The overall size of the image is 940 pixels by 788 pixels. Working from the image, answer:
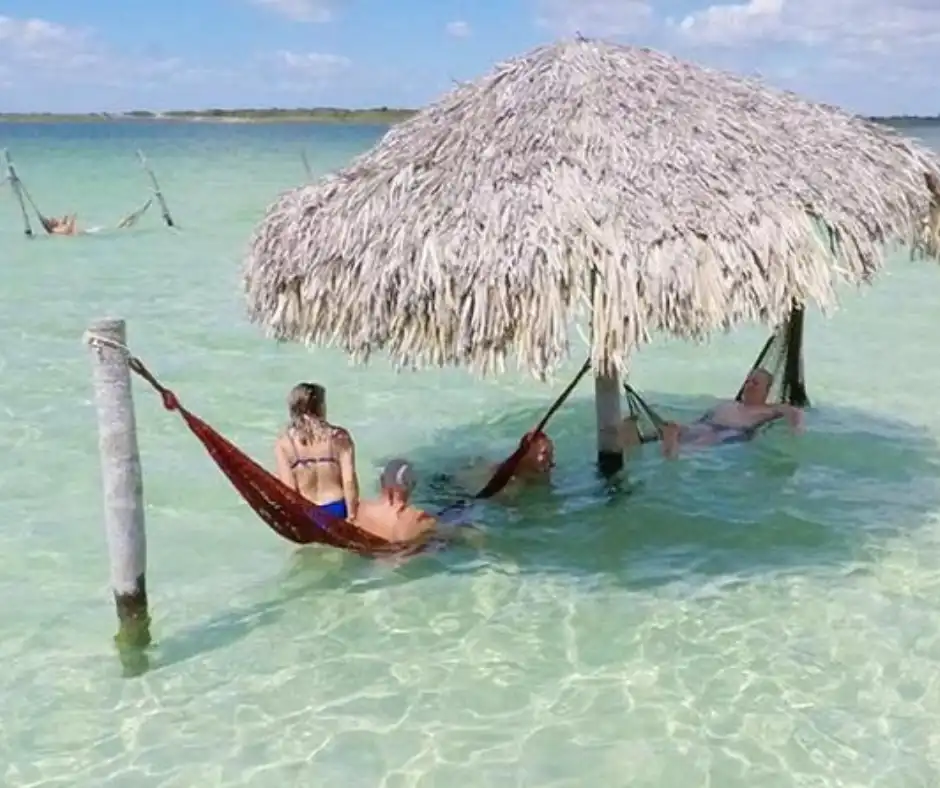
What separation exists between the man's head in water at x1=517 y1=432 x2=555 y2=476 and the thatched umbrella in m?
1.13

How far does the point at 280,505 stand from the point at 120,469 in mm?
761

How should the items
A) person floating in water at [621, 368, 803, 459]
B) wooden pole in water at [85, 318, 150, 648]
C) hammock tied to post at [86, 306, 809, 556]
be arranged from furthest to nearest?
person floating in water at [621, 368, 803, 459] → hammock tied to post at [86, 306, 809, 556] → wooden pole in water at [85, 318, 150, 648]

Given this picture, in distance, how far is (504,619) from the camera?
498cm

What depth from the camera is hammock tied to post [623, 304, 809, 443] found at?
7199mm

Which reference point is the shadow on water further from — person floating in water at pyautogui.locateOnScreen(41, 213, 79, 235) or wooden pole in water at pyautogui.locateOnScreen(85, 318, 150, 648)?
person floating in water at pyautogui.locateOnScreen(41, 213, 79, 235)

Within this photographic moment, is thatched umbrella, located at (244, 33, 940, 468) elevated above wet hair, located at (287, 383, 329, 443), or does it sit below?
above

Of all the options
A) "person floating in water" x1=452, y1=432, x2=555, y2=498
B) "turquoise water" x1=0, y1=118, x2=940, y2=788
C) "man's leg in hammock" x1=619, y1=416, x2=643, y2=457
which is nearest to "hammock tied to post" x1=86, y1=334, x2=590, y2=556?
"turquoise water" x1=0, y1=118, x2=940, y2=788

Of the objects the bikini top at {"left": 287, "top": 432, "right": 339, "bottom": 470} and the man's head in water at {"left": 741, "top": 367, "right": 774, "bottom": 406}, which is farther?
the man's head in water at {"left": 741, "top": 367, "right": 774, "bottom": 406}

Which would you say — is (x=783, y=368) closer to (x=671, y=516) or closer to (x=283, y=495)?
(x=671, y=516)

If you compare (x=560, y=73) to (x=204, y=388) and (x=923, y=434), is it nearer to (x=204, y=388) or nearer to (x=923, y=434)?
(x=923, y=434)

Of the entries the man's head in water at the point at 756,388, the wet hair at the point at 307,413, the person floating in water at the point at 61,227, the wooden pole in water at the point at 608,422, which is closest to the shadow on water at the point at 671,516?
the wooden pole in water at the point at 608,422

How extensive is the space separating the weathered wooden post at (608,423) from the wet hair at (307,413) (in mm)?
1388

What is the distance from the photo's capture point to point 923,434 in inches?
299

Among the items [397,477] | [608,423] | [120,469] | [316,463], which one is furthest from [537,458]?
[120,469]
